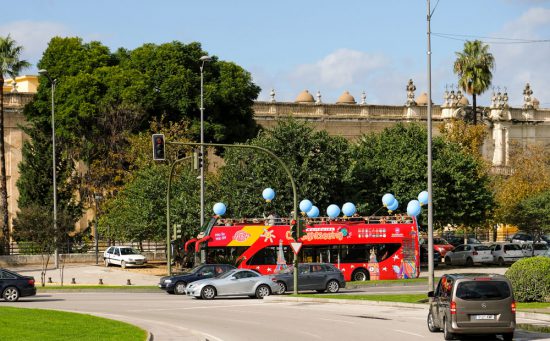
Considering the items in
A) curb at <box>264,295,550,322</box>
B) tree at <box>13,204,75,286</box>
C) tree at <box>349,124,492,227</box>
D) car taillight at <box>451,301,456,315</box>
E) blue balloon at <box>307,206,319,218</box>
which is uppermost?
tree at <box>349,124,492,227</box>

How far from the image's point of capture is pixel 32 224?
5709 cm

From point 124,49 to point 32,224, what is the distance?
27.7 meters

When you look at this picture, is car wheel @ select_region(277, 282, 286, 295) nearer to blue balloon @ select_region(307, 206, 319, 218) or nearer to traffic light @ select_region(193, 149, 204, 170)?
traffic light @ select_region(193, 149, 204, 170)

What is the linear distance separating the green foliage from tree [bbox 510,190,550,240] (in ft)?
54.6

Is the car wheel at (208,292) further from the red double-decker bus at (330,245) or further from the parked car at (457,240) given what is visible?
the parked car at (457,240)

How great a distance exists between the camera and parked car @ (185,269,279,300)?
43312 mm

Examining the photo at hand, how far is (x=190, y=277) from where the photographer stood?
156 feet

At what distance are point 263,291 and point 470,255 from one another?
1029 inches

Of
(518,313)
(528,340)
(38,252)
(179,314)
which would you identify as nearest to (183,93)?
(38,252)

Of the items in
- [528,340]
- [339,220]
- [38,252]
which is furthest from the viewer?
[38,252]

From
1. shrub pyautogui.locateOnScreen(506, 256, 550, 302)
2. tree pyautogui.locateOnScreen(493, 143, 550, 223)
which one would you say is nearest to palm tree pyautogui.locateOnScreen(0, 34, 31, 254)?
tree pyautogui.locateOnScreen(493, 143, 550, 223)

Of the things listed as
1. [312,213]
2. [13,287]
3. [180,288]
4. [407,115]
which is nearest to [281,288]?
[180,288]

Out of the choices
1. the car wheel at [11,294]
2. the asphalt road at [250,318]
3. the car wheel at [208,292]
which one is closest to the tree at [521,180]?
the car wheel at [208,292]

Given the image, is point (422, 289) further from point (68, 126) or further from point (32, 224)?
point (68, 126)
